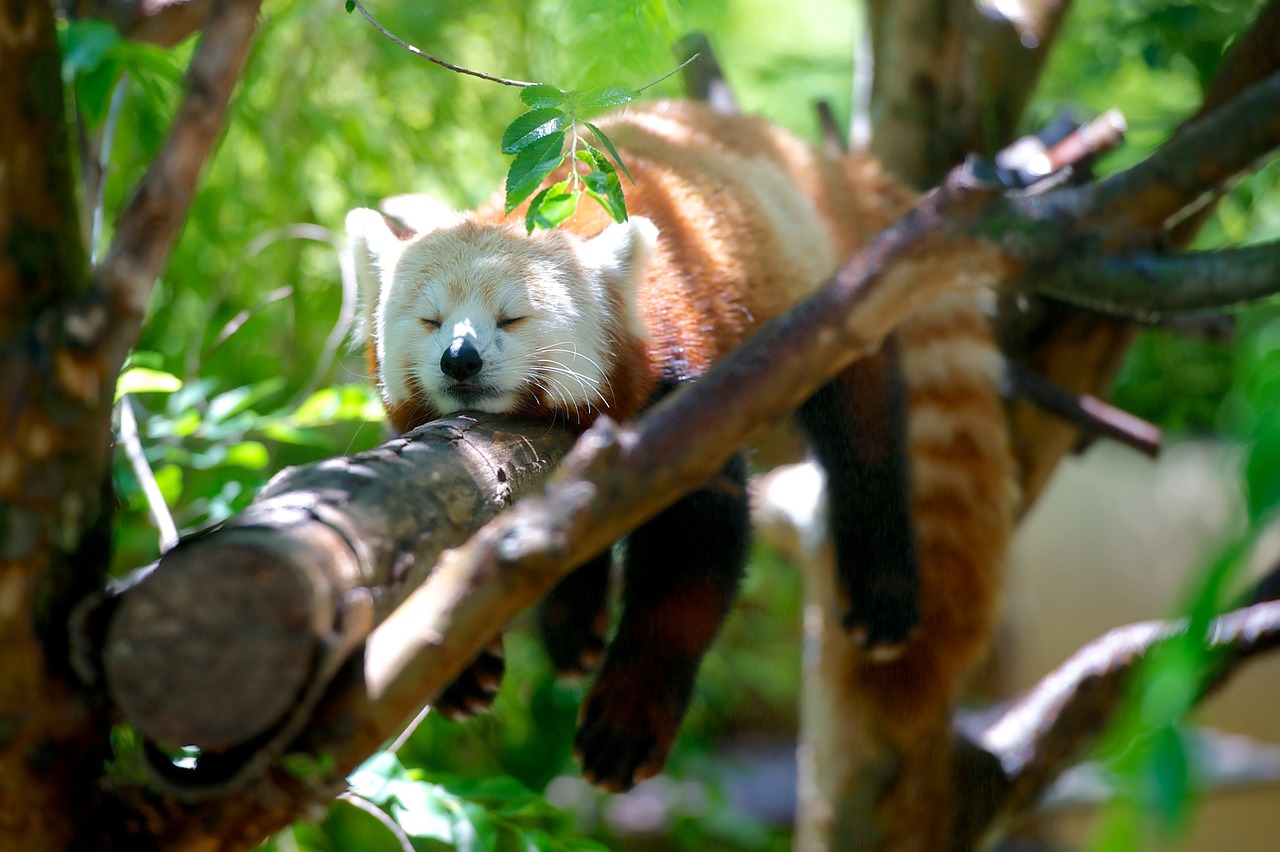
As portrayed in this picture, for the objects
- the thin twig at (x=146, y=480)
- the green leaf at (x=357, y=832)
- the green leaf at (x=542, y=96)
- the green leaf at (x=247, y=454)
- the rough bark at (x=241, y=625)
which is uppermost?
the green leaf at (x=542, y=96)

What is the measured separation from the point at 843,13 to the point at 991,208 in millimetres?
6994

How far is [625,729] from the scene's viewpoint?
186cm

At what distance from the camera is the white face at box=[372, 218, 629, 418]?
1.67m

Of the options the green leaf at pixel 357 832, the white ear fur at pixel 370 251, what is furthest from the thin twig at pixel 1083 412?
the green leaf at pixel 357 832

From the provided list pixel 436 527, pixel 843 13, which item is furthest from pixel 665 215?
pixel 843 13

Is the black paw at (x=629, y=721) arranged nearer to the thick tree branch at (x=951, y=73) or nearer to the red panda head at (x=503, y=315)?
the red panda head at (x=503, y=315)

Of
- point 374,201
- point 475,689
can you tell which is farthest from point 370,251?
point 374,201

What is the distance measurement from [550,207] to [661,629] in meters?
0.95

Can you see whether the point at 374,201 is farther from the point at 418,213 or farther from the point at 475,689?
the point at 475,689

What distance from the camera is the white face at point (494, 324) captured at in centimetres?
167

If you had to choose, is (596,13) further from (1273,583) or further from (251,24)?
(1273,583)

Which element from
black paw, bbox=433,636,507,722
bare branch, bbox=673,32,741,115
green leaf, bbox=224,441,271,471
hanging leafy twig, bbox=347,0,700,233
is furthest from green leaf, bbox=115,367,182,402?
bare branch, bbox=673,32,741,115

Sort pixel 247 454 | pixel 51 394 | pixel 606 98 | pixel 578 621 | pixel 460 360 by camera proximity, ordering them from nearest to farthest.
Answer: pixel 51 394 < pixel 606 98 < pixel 460 360 < pixel 247 454 < pixel 578 621

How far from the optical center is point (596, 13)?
64.5 inches
